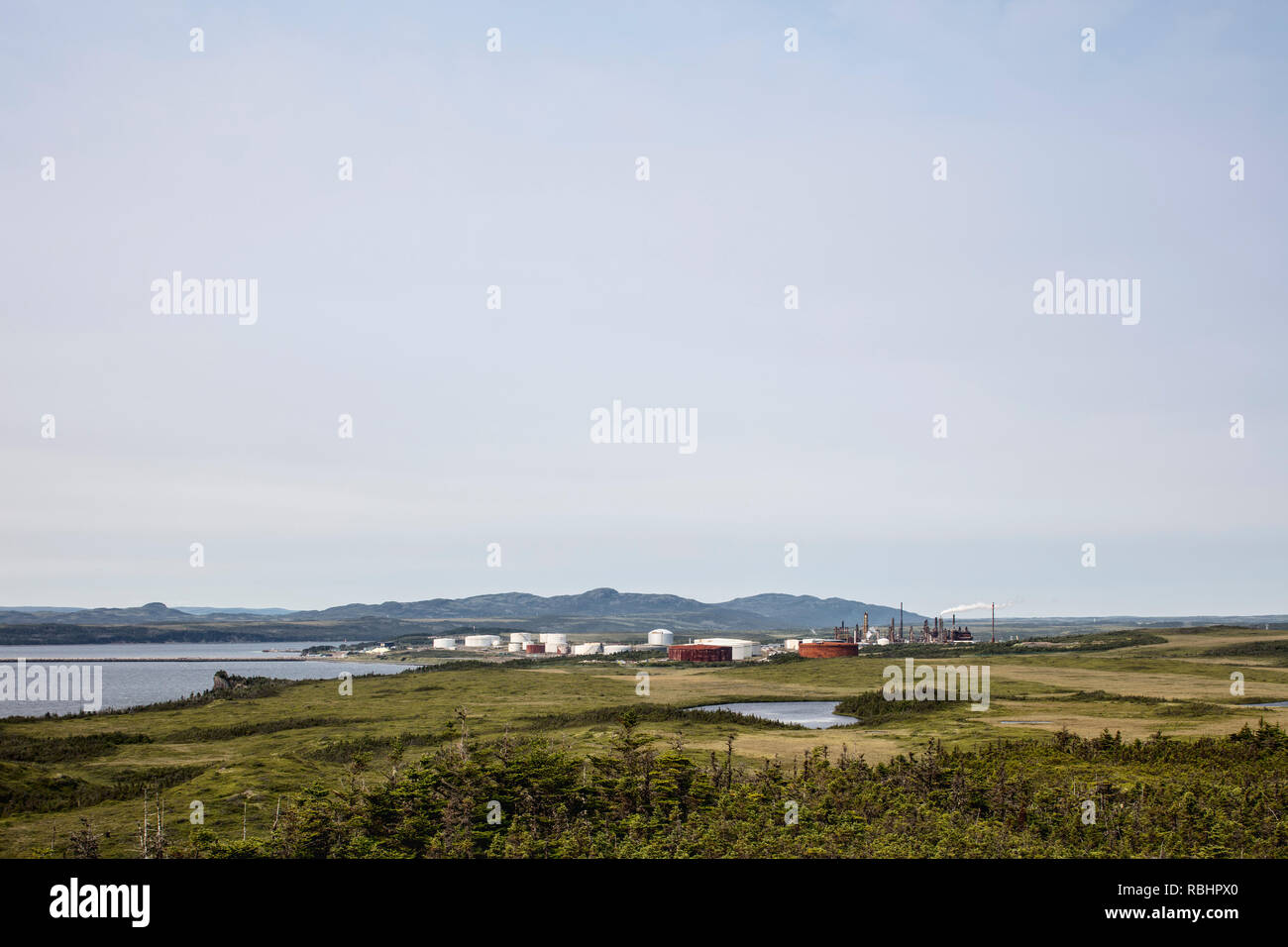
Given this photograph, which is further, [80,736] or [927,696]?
[927,696]

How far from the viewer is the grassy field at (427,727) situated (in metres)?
57.9

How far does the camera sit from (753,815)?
1594 inches

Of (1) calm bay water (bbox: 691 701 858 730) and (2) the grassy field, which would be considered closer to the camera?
(2) the grassy field

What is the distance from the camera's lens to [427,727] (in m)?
103

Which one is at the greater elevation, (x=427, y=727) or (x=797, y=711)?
(x=427, y=727)

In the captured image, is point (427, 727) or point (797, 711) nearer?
point (427, 727)

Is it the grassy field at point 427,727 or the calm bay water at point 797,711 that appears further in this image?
the calm bay water at point 797,711

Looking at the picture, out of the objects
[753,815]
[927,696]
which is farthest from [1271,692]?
[753,815]

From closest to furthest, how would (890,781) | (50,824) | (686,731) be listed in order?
(890,781), (50,824), (686,731)

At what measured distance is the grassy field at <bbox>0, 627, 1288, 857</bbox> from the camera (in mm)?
57938
